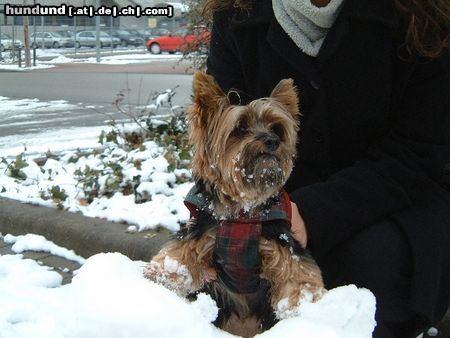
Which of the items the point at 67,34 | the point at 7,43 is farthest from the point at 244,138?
the point at 67,34

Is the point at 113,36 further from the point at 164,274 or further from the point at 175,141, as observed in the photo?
the point at 164,274

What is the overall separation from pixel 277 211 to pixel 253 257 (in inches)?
8.0

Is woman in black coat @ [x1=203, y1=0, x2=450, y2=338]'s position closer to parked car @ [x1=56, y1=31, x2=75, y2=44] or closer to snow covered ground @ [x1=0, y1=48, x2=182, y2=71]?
snow covered ground @ [x1=0, y1=48, x2=182, y2=71]

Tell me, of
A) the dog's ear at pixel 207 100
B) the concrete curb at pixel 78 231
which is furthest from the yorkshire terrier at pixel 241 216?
the concrete curb at pixel 78 231

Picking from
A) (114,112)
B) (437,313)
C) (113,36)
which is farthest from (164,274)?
(113,36)

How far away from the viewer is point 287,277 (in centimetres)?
237

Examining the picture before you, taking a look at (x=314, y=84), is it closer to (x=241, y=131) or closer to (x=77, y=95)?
(x=241, y=131)

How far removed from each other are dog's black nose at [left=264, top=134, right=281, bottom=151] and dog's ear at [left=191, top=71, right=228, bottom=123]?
0.20 meters

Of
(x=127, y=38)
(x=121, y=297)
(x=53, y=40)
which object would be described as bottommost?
(x=127, y=38)

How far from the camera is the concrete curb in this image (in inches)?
156

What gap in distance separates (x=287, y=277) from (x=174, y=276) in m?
0.43

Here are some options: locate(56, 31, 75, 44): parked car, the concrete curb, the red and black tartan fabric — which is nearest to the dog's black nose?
the red and black tartan fabric

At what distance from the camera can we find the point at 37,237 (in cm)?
448

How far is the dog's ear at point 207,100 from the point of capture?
2.25 metres
